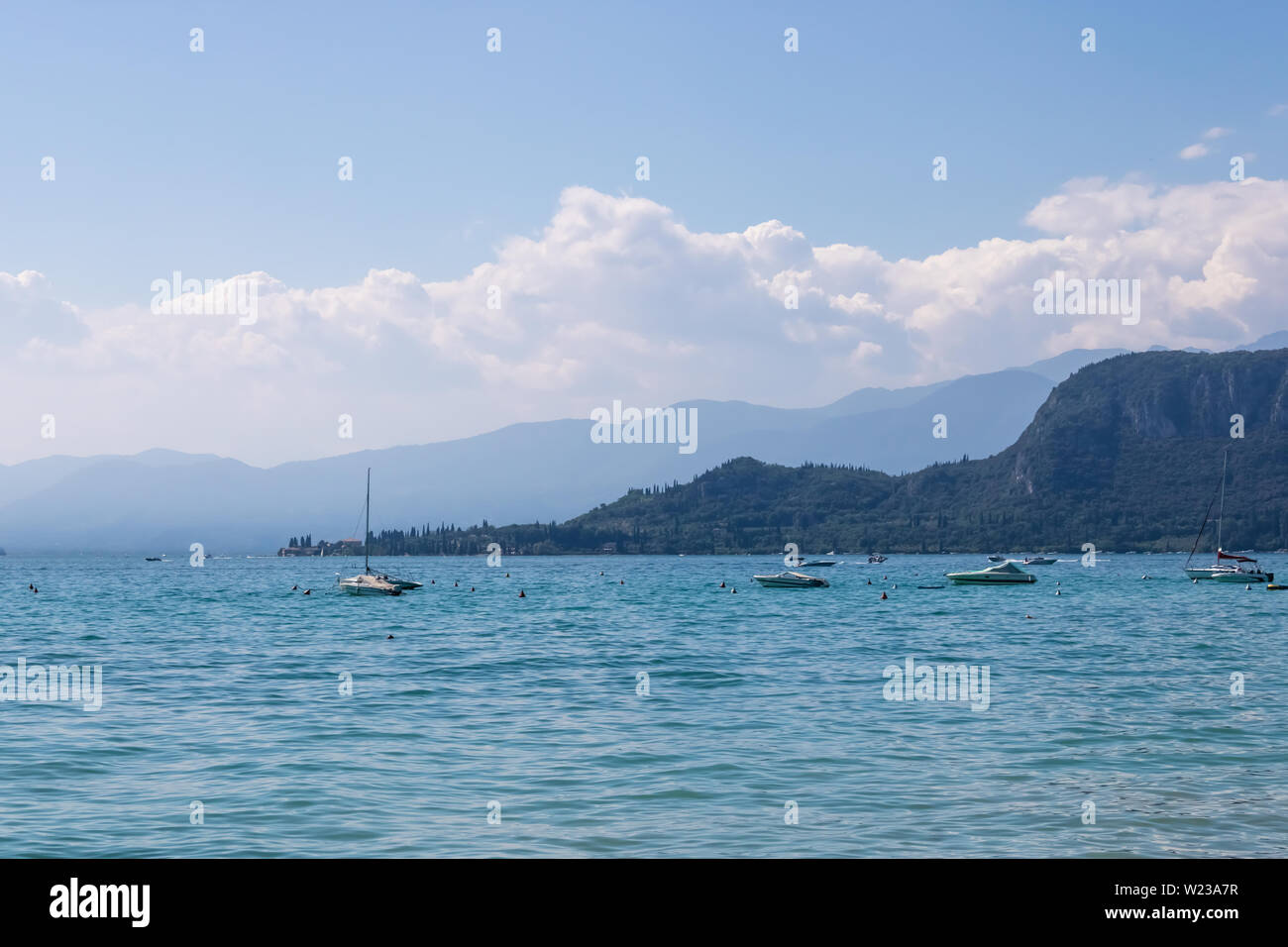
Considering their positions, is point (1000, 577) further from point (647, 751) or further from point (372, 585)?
point (647, 751)

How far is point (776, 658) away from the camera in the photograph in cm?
5028

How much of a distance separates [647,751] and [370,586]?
318 ft

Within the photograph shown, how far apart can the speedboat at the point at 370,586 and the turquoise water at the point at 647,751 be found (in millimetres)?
56174

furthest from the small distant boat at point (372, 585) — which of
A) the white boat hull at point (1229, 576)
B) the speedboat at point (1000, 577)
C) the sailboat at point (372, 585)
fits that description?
the white boat hull at point (1229, 576)

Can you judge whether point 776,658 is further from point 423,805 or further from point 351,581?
point 351,581

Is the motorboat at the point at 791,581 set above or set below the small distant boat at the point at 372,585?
below

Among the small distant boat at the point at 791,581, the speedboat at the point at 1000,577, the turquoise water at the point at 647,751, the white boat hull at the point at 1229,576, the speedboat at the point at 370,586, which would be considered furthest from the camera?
the speedboat at the point at 1000,577

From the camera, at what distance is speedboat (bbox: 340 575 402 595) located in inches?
4631

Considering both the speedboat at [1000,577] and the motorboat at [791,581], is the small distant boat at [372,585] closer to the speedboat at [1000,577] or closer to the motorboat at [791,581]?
the motorboat at [791,581]

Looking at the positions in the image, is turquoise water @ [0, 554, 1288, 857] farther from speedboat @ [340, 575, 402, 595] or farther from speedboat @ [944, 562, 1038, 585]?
speedboat @ [944, 562, 1038, 585]

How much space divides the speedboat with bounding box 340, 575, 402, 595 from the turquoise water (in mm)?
56174

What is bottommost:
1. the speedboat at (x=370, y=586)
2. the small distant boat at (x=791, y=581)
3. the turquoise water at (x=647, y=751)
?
the small distant boat at (x=791, y=581)

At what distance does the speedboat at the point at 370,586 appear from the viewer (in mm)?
117625

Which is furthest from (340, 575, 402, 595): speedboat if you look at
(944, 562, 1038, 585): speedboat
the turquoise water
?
(944, 562, 1038, 585): speedboat
